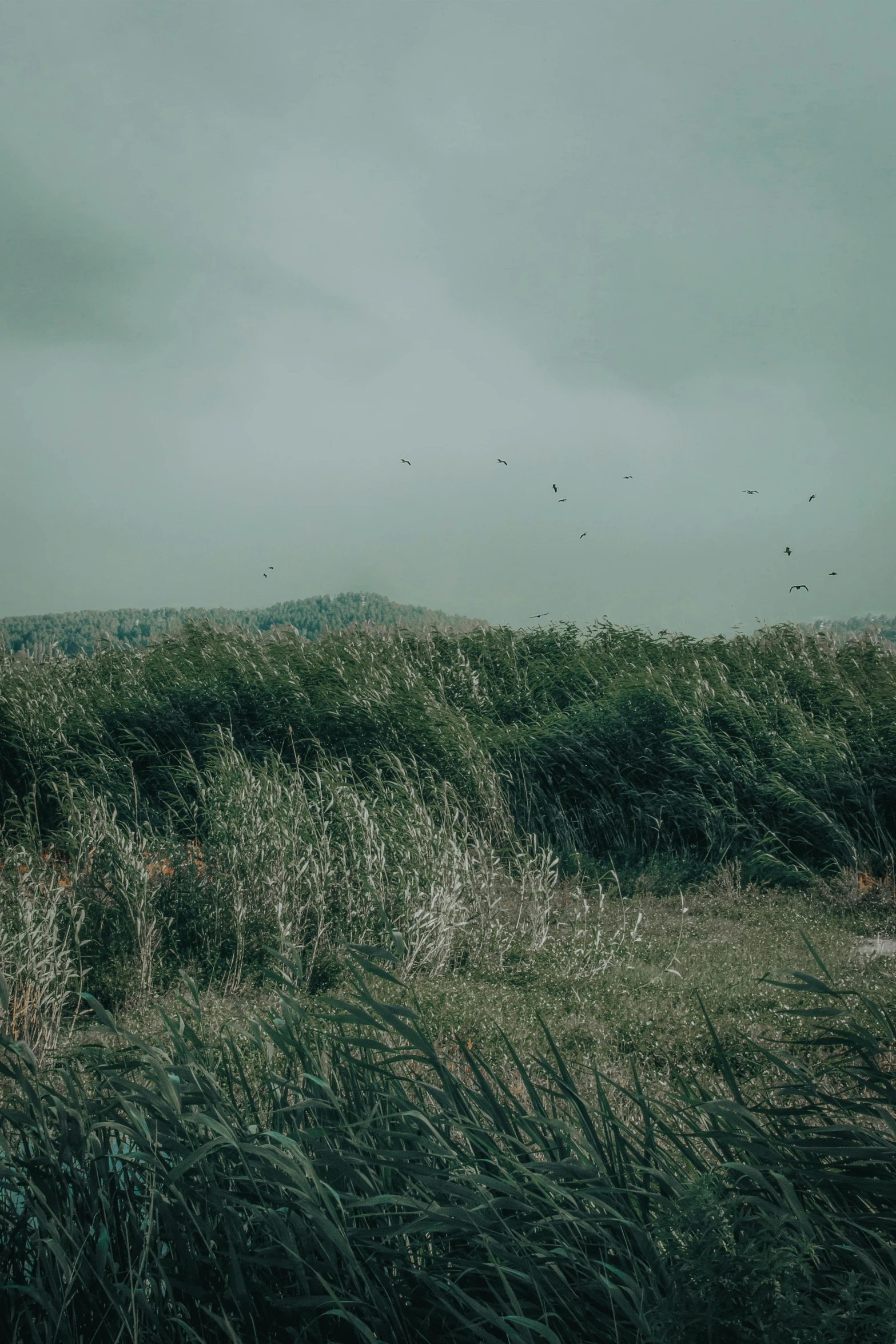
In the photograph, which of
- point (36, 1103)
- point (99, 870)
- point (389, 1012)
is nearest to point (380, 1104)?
point (389, 1012)

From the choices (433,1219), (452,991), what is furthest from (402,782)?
(433,1219)

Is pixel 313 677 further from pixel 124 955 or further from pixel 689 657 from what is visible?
pixel 124 955

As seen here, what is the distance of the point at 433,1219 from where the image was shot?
5.89 ft

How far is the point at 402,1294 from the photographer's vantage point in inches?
70.9

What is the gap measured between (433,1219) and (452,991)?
12.9ft

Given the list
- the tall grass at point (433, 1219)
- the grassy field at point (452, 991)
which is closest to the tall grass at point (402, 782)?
the grassy field at point (452, 991)

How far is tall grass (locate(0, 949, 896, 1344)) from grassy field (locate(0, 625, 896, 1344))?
0.04 ft

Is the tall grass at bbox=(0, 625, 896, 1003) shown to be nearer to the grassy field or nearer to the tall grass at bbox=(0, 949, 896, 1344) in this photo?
the grassy field

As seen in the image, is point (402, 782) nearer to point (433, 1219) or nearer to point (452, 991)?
point (452, 991)

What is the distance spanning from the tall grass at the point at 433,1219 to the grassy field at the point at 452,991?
0.04 ft

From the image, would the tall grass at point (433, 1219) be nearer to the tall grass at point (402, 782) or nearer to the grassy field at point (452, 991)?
the grassy field at point (452, 991)

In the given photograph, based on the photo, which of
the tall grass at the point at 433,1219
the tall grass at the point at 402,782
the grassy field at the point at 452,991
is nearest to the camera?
the tall grass at the point at 433,1219

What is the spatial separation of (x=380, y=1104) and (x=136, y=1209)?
63cm

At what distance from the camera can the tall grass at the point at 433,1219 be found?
152cm
